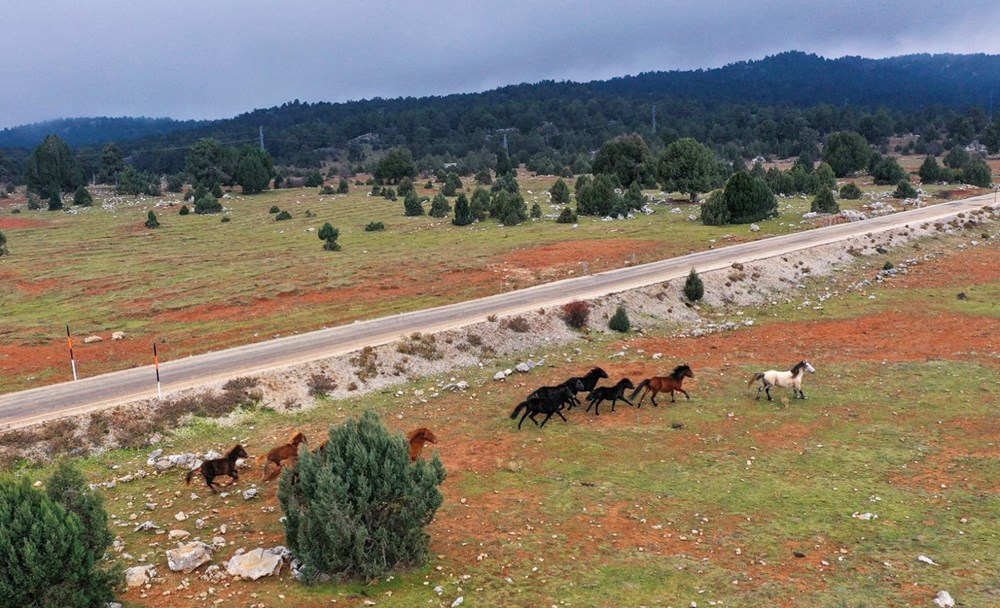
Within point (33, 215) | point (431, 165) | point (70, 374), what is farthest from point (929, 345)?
point (431, 165)

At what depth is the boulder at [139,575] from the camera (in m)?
14.3

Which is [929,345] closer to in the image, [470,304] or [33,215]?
[470,304]

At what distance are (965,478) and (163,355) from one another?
31347 millimetres

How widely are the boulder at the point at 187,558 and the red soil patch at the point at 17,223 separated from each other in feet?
313

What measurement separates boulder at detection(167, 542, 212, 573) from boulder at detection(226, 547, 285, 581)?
0.56m

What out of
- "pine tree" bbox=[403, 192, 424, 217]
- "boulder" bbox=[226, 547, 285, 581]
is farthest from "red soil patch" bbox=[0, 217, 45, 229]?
"boulder" bbox=[226, 547, 285, 581]

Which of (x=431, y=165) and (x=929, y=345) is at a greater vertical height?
(x=431, y=165)

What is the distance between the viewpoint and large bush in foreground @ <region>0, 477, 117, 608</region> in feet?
39.3

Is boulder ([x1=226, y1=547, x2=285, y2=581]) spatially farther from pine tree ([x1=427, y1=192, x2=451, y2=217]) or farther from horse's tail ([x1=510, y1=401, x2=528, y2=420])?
pine tree ([x1=427, y1=192, x2=451, y2=217])

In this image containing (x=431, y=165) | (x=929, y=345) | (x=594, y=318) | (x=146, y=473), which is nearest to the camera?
(x=146, y=473)

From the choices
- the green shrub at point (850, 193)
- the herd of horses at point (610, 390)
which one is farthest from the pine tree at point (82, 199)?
the herd of horses at point (610, 390)

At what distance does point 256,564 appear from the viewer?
14.8 metres

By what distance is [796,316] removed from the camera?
40.9m

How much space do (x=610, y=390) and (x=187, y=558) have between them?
Result: 48.2ft
